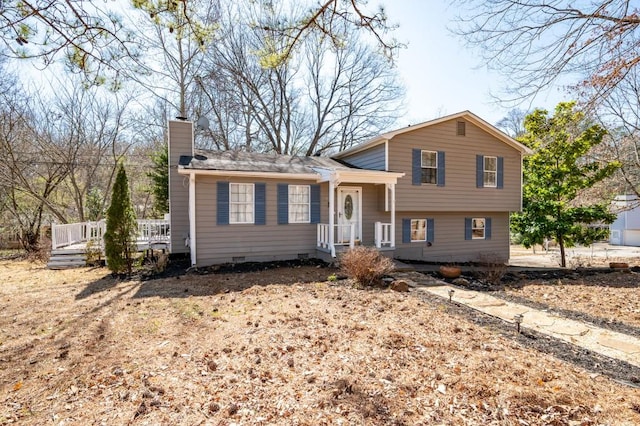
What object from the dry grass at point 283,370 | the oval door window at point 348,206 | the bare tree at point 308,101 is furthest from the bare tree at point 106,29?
the bare tree at point 308,101

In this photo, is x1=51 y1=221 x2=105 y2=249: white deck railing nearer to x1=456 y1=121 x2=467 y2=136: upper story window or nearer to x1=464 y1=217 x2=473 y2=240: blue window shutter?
x1=456 y1=121 x2=467 y2=136: upper story window

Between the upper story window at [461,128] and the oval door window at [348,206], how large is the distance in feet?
15.6

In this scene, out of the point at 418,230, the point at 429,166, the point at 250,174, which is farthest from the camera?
the point at 418,230

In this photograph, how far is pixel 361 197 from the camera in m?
11.4

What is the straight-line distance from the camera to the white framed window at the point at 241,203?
9.86 meters

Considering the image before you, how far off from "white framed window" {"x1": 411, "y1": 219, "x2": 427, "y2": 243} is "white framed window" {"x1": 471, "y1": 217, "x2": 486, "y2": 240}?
2431mm

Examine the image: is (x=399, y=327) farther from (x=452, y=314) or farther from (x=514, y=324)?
(x=514, y=324)

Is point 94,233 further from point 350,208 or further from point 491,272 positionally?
point 491,272

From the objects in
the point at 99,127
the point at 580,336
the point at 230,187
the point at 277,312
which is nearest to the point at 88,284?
the point at 230,187

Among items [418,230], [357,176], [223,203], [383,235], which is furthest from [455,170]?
[223,203]

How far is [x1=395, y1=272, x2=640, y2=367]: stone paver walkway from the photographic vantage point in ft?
13.2

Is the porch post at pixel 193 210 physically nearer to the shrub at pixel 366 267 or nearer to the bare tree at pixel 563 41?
the shrub at pixel 366 267

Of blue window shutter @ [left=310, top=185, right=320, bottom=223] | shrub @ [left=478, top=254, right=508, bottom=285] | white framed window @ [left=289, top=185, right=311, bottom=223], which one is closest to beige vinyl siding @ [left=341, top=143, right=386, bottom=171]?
blue window shutter @ [left=310, top=185, right=320, bottom=223]

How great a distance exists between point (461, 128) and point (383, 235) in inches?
195
